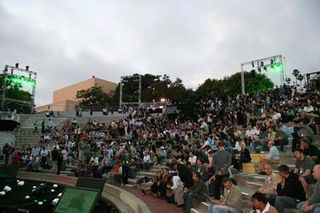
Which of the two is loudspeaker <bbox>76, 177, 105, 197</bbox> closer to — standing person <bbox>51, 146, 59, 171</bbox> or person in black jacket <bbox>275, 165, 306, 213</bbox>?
person in black jacket <bbox>275, 165, 306, 213</bbox>

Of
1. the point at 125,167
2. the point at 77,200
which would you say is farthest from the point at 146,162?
the point at 77,200

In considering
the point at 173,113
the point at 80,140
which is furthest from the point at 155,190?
the point at 173,113

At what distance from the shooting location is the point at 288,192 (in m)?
6.45

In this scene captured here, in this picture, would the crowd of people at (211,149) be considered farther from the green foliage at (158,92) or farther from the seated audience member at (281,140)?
the green foliage at (158,92)

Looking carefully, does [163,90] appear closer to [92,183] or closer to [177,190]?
[177,190]

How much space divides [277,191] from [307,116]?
24.6ft

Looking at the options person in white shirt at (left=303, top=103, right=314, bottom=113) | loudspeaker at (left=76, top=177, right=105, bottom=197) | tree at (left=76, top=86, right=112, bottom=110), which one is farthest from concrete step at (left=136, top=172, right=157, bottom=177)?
tree at (left=76, top=86, right=112, bottom=110)

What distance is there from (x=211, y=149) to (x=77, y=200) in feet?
28.0

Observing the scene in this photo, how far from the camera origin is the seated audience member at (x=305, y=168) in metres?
6.98

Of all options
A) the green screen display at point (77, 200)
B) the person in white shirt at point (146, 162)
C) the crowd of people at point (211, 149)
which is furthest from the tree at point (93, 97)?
the green screen display at point (77, 200)

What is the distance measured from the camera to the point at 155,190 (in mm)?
13648

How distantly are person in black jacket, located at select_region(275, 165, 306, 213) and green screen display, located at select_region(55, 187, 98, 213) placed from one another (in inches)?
130

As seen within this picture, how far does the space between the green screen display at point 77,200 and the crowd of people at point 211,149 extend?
267 cm

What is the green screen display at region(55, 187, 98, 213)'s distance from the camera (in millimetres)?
5180
